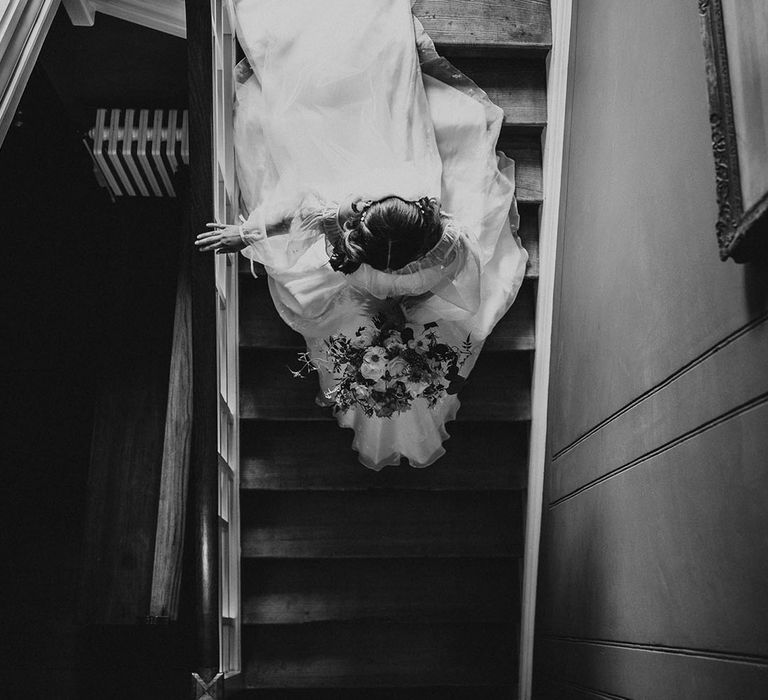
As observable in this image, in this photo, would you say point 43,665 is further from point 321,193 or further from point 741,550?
point 741,550

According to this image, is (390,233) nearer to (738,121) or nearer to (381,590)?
(738,121)

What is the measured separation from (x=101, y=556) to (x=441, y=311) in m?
1.84

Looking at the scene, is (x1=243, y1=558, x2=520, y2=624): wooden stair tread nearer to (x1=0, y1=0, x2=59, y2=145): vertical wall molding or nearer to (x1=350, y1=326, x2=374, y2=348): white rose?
(x1=350, y1=326, x2=374, y2=348): white rose

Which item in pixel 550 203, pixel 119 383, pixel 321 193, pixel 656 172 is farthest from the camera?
pixel 119 383

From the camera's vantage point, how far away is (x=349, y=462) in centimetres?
336

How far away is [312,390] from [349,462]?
1.11 ft

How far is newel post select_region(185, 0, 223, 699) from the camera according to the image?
2104 mm

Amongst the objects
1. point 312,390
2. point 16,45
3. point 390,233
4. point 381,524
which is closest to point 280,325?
point 312,390

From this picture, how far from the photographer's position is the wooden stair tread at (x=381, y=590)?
132 inches

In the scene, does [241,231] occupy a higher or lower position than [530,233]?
lower

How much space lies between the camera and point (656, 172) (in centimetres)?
206

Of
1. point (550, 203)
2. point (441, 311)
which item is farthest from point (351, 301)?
point (550, 203)

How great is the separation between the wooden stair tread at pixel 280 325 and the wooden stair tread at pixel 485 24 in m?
1.00

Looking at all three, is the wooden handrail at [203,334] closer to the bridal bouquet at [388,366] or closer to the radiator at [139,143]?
the bridal bouquet at [388,366]
